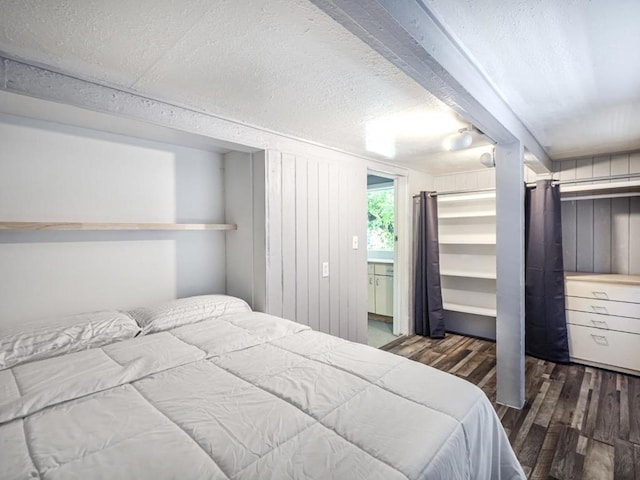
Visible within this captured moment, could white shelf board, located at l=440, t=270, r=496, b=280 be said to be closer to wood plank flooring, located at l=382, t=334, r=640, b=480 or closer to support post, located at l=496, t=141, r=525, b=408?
wood plank flooring, located at l=382, t=334, r=640, b=480

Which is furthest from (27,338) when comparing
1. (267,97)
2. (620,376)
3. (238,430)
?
(620,376)

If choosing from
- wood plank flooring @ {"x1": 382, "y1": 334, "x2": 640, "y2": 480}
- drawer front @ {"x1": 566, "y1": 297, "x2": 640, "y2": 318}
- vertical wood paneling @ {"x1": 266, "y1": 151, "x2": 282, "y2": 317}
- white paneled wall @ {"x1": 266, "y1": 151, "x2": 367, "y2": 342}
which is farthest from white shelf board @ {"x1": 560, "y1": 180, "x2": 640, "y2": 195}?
vertical wood paneling @ {"x1": 266, "y1": 151, "x2": 282, "y2": 317}

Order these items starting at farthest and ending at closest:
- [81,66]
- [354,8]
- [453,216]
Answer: [453,216] → [81,66] → [354,8]

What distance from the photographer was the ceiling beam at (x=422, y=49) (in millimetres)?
953

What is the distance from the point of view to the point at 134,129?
83.2 inches

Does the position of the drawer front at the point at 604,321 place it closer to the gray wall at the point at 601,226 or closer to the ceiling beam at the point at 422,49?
the gray wall at the point at 601,226

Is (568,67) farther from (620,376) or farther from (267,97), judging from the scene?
(620,376)

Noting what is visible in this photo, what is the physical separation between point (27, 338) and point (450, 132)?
2979 millimetres

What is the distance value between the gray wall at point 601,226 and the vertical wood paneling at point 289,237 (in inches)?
124

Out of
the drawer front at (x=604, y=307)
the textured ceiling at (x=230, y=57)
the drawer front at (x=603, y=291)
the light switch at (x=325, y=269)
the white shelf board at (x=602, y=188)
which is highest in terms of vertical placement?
the textured ceiling at (x=230, y=57)

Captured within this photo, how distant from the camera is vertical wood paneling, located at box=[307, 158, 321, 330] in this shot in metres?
2.85

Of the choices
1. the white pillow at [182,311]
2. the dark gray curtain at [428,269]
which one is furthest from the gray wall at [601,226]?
the white pillow at [182,311]

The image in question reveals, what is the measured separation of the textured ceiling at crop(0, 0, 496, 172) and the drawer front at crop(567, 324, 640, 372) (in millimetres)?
2521

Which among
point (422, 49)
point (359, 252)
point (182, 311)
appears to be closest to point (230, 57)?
point (422, 49)
